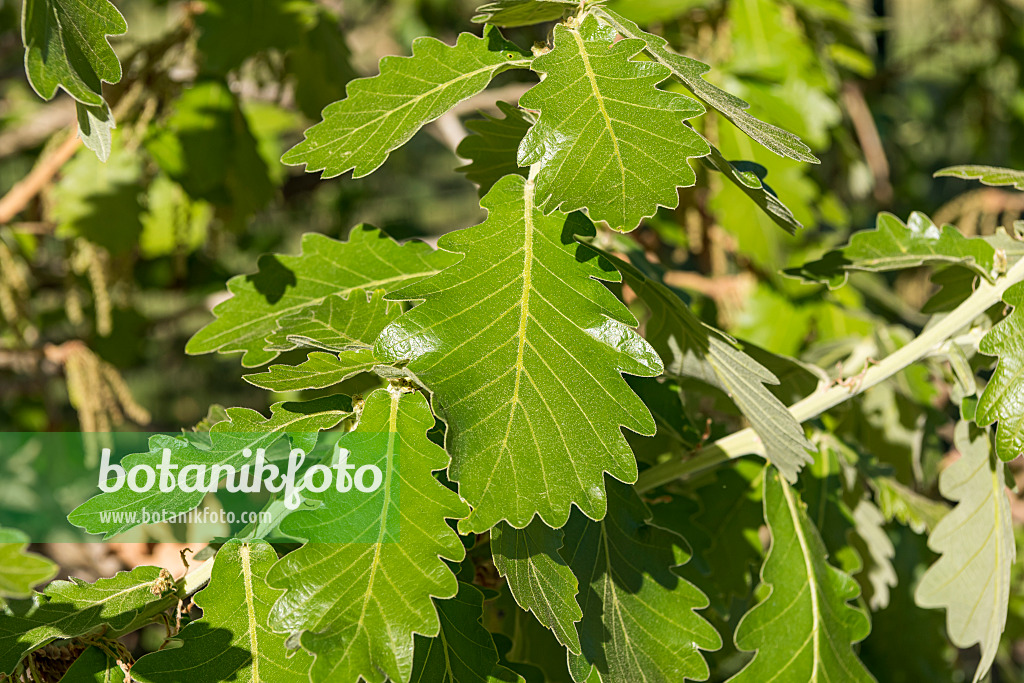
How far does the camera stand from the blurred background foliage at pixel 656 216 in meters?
0.99

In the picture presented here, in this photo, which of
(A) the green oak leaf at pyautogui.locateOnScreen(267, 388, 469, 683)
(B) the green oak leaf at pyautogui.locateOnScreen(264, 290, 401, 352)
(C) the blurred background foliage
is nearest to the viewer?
(A) the green oak leaf at pyautogui.locateOnScreen(267, 388, 469, 683)

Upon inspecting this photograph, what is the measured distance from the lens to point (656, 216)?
117cm

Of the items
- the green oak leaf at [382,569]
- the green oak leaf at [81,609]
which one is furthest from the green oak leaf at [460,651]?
the green oak leaf at [81,609]

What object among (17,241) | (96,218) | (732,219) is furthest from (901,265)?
(17,241)

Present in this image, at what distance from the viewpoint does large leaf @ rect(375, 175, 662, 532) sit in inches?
16.3

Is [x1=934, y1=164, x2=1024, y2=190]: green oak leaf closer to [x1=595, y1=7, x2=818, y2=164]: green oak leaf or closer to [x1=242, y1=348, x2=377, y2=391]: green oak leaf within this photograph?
[x1=595, y1=7, x2=818, y2=164]: green oak leaf

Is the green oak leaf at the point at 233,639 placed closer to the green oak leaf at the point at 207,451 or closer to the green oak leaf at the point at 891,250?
the green oak leaf at the point at 207,451

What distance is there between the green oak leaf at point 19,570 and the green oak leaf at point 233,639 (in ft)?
0.23

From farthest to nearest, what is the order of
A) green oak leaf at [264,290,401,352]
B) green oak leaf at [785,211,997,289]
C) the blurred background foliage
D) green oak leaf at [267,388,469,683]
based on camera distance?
1. the blurred background foliage
2. green oak leaf at [785,211,997,289]
3. green oak leaf at [264,290,401,352]
4. green oak leaf at [267,388,469,683]

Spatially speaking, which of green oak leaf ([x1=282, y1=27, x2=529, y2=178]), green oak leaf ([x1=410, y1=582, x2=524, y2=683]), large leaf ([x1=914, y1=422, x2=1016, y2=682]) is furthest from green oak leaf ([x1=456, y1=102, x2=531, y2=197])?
large leaf ([x1=914, y1=422, x2=1016, y2=682])

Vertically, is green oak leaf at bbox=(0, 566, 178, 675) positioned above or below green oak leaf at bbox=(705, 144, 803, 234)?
below

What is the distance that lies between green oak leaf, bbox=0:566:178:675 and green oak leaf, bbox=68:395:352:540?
0.12ft
